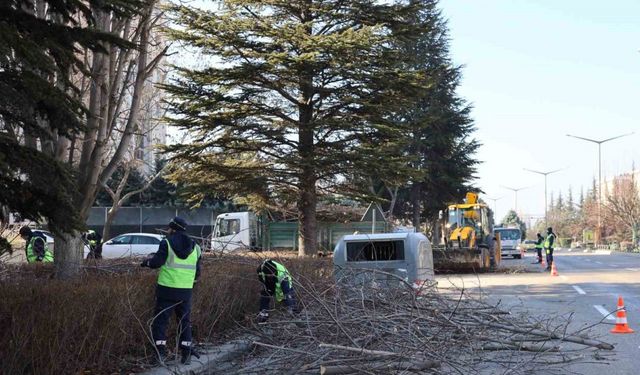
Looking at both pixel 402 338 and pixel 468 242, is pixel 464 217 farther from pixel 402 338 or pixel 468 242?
pixel 402 338

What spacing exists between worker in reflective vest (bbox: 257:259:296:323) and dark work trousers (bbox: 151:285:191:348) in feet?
6.13

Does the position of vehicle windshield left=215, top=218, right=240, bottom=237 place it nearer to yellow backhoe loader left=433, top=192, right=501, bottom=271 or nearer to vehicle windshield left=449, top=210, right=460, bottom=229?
yellow backhoe loader left=433, top=192, right=501, bottom=271

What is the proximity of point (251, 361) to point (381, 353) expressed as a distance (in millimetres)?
1777

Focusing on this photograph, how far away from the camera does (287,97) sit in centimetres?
2144

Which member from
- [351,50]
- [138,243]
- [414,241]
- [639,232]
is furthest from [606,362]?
[639,232]

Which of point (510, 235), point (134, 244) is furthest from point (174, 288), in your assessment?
point (510, 235)

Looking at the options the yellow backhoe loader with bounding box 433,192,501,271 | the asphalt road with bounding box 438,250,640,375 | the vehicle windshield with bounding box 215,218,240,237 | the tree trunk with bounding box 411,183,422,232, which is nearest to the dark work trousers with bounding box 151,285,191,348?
the asphalt road with bounding box 438,250,640,375

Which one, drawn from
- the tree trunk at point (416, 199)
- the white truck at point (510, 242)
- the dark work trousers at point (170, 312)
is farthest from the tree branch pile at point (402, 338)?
the white truck at point (510, 242)

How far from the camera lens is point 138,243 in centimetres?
2780

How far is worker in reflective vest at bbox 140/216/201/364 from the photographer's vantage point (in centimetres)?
799

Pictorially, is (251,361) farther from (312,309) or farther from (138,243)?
(138,243)

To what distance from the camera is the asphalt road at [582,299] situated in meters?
9.21

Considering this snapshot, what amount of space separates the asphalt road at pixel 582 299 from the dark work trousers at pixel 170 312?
433cm

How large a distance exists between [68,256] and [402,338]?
5.61 metres
